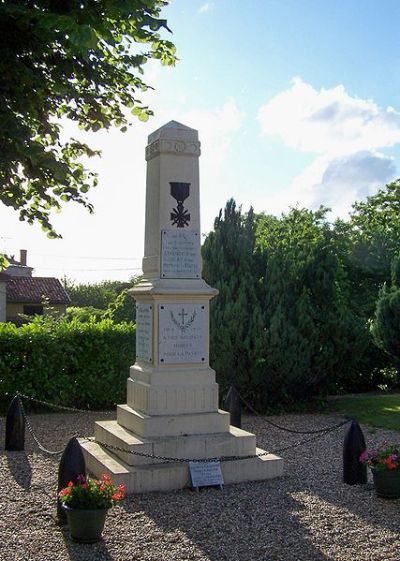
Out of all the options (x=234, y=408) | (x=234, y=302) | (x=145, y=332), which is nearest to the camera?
(x=145, y=332)

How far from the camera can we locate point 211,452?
24.8ft

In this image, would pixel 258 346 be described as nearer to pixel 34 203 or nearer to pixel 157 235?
pixel 157 235

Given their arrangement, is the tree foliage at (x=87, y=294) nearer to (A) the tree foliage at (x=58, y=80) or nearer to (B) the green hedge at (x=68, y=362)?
(B) the green hedge at (x=68, y=362)

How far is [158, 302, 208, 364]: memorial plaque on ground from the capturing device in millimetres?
7910

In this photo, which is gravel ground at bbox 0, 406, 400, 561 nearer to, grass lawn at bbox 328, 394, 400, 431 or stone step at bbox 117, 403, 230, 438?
stone step at bbox 117, 403, 230, 438

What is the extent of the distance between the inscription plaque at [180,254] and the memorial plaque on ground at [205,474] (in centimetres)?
222

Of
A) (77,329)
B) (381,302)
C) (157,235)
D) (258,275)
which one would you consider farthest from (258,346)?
(157,235)

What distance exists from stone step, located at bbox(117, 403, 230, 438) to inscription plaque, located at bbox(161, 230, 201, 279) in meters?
1.66

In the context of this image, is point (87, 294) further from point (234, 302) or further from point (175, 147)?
point (175, 147)

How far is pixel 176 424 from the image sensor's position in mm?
7629

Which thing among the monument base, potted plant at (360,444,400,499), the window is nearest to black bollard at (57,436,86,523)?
the monument base

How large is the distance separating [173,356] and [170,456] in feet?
3.86

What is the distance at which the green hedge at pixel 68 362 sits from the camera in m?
12.7

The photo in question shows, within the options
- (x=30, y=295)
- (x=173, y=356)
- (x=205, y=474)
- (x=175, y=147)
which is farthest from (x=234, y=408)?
(x=30, y=295)
